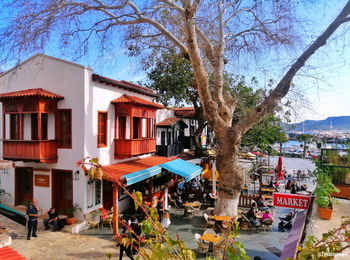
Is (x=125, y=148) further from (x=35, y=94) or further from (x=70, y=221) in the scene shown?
(x=35, y=94)

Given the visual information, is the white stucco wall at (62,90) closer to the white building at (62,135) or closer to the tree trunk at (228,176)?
the white building at (62,135)

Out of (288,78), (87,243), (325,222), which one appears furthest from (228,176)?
(87,243)

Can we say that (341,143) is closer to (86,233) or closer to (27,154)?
(86,233)

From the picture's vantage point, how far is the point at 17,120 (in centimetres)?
1373

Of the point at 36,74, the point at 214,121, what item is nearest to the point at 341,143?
the point at 214,121

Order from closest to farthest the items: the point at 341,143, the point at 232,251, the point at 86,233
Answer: the point at 232,251
the point at 341,143
the point at 86,233

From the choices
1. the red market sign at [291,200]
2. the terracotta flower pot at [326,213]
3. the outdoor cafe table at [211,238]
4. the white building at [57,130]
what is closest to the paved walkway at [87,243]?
the outdoor cafe table at [211,238]

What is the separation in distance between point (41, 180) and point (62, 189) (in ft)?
3.79

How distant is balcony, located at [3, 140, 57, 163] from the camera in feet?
39.2

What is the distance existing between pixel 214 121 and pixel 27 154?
896 centimetres

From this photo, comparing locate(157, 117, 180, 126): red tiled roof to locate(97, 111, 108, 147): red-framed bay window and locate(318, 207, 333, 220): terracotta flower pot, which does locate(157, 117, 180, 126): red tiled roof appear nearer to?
locate(97, 111, 108, 147): red-framed bay window

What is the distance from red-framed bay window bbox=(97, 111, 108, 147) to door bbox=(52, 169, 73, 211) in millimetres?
2190

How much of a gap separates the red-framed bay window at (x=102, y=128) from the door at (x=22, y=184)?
4.14 metres

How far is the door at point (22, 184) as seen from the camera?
45.3 ft
